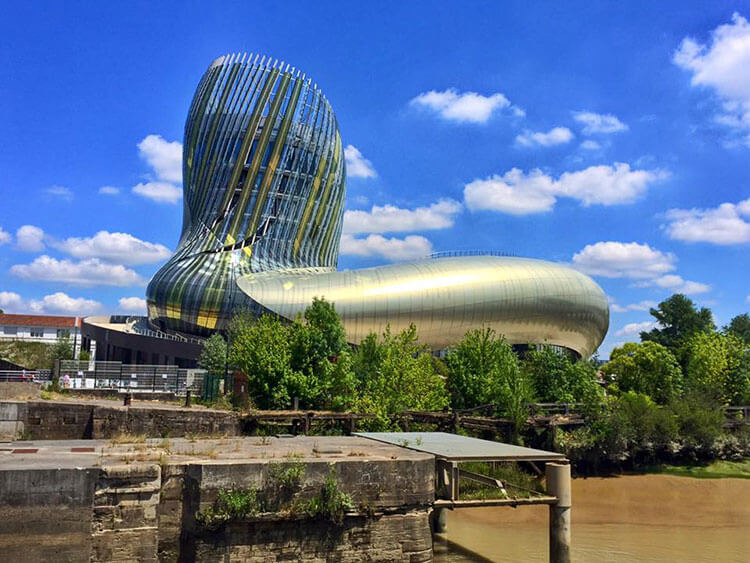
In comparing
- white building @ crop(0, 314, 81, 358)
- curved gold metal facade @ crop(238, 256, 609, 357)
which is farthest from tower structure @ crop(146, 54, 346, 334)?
white building @ crop(0, 314, 81, 358)

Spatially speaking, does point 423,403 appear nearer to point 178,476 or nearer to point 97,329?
point 178,476

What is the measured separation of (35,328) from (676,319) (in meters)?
91.8

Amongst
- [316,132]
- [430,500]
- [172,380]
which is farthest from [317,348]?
[316,132]

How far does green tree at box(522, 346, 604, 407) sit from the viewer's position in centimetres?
3825

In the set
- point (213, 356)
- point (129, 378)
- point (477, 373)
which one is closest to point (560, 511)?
point (477, 373)

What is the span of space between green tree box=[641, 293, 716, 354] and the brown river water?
172 feet

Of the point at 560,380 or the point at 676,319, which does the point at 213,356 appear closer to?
the point at 560,380

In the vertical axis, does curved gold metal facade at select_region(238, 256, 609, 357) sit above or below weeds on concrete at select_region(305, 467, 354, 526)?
above

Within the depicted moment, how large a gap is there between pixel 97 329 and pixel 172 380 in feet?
122

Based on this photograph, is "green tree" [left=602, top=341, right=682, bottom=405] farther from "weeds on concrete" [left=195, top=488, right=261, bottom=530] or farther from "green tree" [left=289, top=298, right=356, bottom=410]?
"weeds on concrete" [left=195, top=488, right=261, bottom=530]

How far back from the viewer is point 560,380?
128 feet

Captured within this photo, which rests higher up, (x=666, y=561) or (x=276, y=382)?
(x=276, y=382)

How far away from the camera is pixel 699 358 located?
163ft

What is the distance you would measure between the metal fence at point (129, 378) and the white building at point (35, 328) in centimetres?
6729
